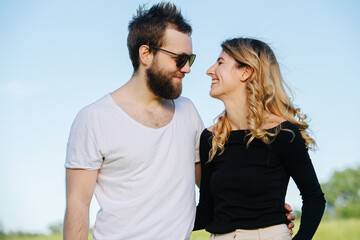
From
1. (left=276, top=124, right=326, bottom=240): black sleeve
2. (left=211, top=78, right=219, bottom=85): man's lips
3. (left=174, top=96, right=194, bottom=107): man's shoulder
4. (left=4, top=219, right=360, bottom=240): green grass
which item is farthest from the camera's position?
(left=4, top=219, right=360, bottom=240): green grass

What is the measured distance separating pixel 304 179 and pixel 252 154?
18.8 inches

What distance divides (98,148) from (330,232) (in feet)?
31.1

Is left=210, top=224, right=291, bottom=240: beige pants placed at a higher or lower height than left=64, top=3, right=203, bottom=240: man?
lower

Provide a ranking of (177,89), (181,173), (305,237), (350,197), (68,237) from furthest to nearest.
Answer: (350,197), (177,89), (181,173), (68,237), (305,237)

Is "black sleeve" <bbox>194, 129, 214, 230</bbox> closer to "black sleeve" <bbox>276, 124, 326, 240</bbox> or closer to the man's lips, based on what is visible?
the man's lips

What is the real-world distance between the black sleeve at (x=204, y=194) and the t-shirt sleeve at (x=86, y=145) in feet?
3.15

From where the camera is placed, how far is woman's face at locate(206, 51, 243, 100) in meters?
3.72

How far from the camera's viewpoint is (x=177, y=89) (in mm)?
3969

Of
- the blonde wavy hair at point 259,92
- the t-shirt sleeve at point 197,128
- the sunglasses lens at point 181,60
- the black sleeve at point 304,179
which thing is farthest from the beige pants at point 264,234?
the sunglasses lens at point 181,60

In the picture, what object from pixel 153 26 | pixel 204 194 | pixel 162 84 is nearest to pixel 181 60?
pixel 162 84

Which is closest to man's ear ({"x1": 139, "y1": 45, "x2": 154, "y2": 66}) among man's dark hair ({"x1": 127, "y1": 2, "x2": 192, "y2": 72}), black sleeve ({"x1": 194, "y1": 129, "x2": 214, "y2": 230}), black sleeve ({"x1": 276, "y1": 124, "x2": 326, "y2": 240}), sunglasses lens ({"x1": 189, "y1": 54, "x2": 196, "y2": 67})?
man's dark hair ({"x1": 127, "y1": 2, "x2": 192, "y2": 72})

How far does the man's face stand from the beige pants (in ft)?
4.68

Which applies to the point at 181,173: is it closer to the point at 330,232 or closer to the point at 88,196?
the point at 88,196

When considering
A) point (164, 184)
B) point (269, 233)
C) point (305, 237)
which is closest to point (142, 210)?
point (164, 184)
